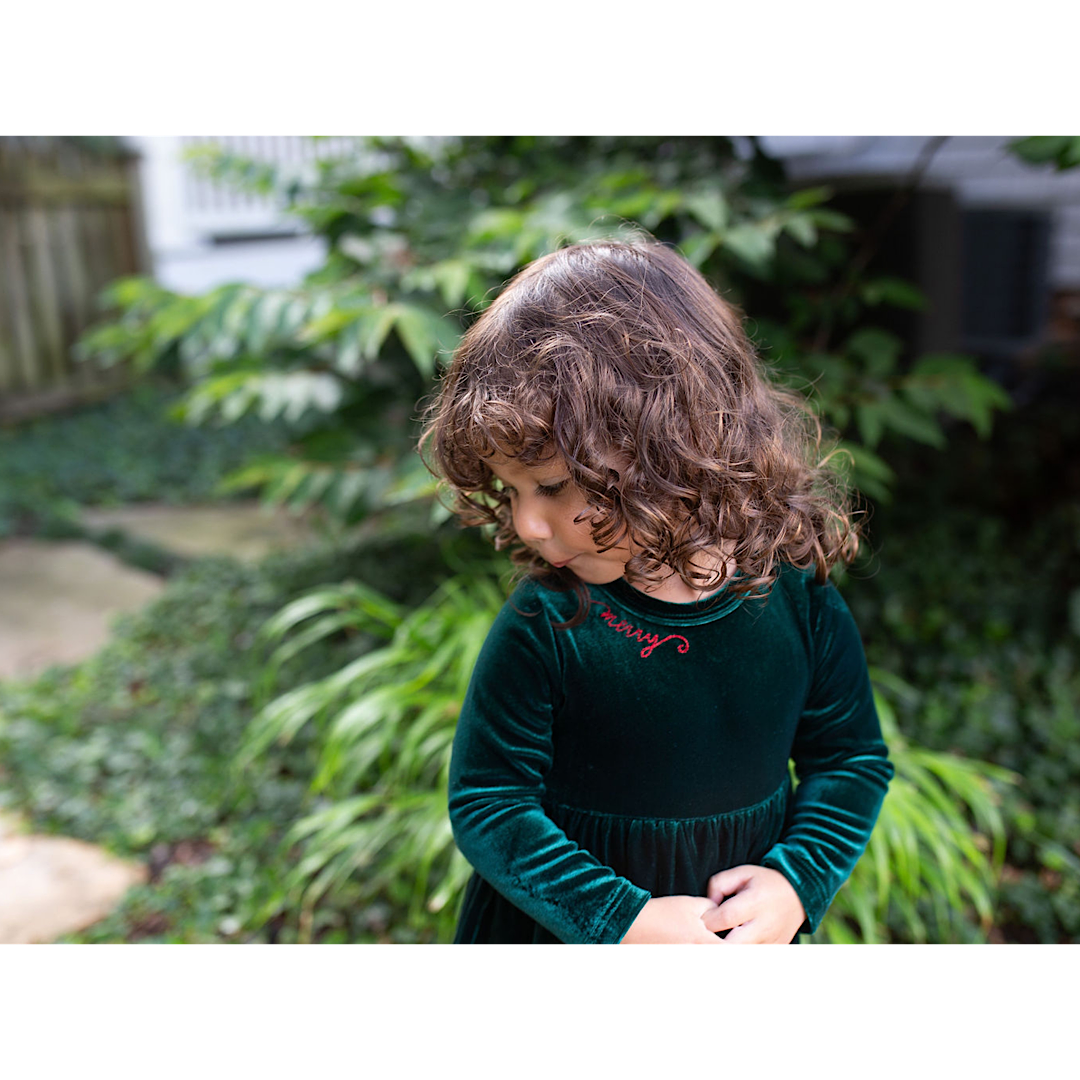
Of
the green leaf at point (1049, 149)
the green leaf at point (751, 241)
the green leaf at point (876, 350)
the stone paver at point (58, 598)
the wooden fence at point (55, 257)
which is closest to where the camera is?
the green leaf at point (1049, 149)

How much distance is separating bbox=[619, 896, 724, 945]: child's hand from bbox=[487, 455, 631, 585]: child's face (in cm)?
37

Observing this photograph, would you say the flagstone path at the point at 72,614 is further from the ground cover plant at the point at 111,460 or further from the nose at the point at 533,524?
the nose at the point at 533,524

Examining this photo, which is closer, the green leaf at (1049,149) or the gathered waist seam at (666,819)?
the gathered waist seam at (666,819)

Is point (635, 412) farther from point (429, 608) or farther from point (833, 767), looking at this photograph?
point (429, 608)

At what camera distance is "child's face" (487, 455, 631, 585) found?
962 millimetres

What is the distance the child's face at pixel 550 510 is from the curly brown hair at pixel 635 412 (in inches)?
0.5

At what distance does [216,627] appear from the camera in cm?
372

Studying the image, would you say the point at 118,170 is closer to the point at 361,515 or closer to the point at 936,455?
the point at 361,515

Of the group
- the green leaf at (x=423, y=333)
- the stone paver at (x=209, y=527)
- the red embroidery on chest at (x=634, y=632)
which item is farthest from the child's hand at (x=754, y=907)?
the stone paver at (x=209, y=527)

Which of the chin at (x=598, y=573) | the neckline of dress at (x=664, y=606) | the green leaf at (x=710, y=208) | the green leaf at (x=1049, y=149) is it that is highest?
the green leaf at (x=1049, y=149)

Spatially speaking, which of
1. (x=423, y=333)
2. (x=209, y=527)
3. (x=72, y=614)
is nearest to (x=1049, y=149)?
(x=423, y=333)

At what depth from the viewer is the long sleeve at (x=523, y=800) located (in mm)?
984
